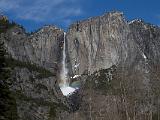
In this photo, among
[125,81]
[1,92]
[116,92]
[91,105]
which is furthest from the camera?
[91,105]

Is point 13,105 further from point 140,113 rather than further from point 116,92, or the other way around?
point 140,113

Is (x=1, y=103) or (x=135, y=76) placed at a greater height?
(x=135, y=76)

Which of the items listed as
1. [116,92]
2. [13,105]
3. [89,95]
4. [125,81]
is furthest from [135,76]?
[13,105]

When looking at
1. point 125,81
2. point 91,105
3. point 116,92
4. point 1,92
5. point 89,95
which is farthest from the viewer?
point 91,105

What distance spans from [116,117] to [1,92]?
1538 inches

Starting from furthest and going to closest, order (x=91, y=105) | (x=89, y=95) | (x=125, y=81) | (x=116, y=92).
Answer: (x=91, y=105) < (x=89, y=95) < (x=116, y=92) < (x=125, y=81)

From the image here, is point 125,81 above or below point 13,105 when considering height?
above

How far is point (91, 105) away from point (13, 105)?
1737 inches

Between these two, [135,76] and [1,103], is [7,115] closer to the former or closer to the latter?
[1,103]

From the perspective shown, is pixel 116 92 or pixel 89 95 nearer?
pixel 116 92

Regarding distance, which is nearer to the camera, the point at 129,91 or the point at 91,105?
the point at 129,91

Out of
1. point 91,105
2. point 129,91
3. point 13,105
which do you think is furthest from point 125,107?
point 13,105

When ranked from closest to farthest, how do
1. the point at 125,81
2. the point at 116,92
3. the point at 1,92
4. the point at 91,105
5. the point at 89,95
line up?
the point at 1,92 → the point at 125,81 → the point at 116,92 → the point at 89,95 → the point at 91,105

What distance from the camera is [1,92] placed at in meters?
31.4
